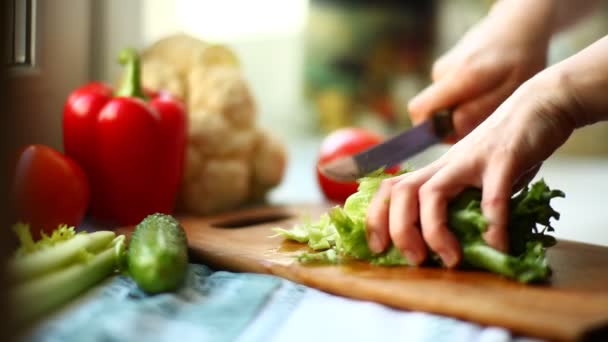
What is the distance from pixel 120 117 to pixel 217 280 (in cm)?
50

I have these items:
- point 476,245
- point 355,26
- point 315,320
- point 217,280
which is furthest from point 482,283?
point 355,26

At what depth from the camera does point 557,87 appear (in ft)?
3.04

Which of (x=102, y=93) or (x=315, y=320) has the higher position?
(x=102, y=93)

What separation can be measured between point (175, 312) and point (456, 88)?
2.32 ft

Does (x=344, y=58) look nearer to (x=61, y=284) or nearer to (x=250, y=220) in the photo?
(x=250, y=220)

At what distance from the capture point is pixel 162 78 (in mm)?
1616

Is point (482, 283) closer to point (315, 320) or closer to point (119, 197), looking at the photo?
point (315, 320)

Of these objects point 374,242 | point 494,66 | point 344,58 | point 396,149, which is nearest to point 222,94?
point 396,149

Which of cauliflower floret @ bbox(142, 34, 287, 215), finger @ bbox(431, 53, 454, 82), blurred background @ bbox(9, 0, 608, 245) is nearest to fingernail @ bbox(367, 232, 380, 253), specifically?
finger @ bbox(431, 53, 454, 82)

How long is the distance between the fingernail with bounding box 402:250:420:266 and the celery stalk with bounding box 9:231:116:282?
398 millimetres

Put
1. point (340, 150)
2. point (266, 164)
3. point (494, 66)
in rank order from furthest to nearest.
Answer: point (340, 150) → point (266, 164) → point (494, 66)

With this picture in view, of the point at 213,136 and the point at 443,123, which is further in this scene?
the point at 213,136

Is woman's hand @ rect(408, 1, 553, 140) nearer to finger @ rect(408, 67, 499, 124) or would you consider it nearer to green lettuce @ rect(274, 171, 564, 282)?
finger @ rect(408, 67, 499, 124)

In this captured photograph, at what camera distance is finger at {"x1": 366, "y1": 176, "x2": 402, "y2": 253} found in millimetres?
944
